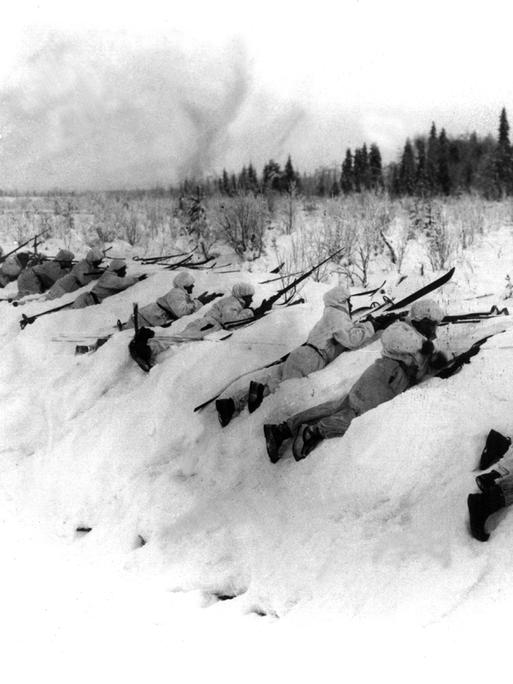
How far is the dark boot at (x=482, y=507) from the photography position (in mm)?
2053

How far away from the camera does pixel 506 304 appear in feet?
14.9

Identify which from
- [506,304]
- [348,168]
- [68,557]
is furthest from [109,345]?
[348,168]

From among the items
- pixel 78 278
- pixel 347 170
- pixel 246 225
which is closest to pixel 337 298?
pixel 78 278

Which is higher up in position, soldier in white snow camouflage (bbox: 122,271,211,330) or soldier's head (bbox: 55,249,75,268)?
soldier's head (bbox: 55,249,75,268)

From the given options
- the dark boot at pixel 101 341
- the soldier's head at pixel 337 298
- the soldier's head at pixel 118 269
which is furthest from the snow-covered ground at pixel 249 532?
the soldier's head at pixel 118 269

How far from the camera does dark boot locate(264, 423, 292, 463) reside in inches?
126

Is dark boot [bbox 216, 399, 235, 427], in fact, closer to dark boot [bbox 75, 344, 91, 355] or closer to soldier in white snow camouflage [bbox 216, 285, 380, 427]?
soldier in white snow camouflage [bbox 216, 285, 380, 427]

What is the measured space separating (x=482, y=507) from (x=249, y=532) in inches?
49.8

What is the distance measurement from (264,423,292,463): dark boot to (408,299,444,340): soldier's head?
0.98 m

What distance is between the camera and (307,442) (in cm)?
308

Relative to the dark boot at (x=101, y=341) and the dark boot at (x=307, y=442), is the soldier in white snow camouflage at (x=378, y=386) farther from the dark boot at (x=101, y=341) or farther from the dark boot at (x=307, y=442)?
the dark boot at (x=101, y=341)

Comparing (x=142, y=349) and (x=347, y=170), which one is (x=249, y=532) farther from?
(x=347, y=170)

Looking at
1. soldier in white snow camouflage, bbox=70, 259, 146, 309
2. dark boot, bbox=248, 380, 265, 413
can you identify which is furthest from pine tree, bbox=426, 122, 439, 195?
dark boot, bbox=248, 380, 265, 413

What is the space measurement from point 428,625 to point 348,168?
35862 millimetres
